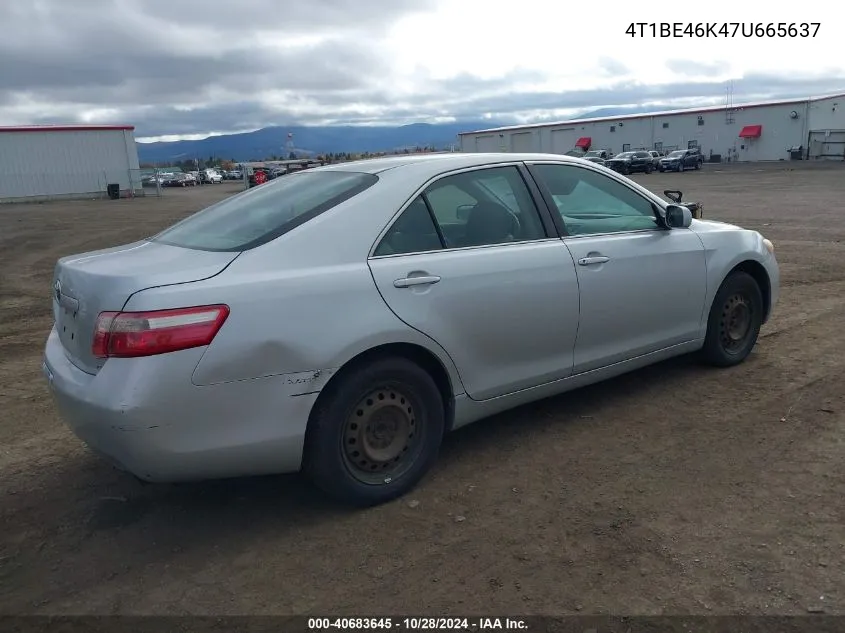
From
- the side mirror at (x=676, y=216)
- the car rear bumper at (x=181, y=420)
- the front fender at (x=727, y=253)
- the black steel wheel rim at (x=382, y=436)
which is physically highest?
the side mirror at (x=676, y=216)

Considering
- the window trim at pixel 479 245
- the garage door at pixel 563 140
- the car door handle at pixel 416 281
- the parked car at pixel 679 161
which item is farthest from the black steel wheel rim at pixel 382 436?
the garage door at pixel 563 140

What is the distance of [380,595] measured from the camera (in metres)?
2.85

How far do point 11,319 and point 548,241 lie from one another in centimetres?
702

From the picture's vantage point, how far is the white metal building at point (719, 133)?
54.1 meters

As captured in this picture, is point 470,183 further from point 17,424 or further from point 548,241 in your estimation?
point 17,424

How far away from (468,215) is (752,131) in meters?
60.4

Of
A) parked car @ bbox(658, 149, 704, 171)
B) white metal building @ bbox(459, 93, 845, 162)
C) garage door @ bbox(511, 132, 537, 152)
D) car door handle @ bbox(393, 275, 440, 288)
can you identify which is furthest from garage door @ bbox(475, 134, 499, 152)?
car door handle @ bbox(393, 275, 440, 288)

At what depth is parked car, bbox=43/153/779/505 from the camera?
299cm

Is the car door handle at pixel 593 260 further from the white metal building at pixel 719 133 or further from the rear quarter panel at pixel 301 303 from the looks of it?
the white metal building at pixel 719 133

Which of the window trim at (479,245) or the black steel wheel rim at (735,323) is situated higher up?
the window trim at (479,245)

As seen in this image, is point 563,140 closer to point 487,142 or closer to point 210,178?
point 487,142

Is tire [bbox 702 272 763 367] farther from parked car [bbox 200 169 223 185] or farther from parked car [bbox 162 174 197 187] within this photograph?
parked car [bbox 200 169 223 185]

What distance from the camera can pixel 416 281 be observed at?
3529 mm

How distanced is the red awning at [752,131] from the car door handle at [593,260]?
59.6 metres
